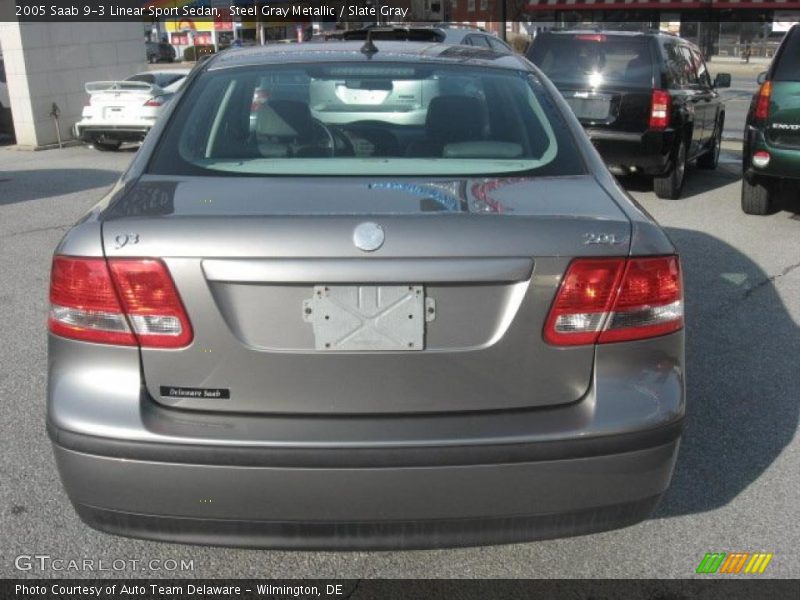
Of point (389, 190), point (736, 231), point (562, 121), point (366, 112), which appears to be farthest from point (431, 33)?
point (389, 190)

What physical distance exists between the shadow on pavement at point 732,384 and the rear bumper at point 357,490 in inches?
40.6

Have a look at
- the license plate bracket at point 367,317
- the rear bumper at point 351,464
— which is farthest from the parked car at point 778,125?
the license plate bracket at point 367,317

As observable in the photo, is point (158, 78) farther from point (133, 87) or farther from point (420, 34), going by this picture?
point (420, 34)

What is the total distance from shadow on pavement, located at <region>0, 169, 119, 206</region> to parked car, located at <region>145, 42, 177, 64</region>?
1661 inches

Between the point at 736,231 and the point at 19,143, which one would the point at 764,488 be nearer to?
the point at 736,231

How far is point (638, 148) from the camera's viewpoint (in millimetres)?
9312

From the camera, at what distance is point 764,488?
350 cm

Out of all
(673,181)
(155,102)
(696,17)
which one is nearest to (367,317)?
(673,181)

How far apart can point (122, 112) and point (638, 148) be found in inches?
345

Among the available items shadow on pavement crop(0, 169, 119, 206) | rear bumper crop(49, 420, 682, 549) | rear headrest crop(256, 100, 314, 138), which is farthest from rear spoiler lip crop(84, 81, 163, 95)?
rear bumper crop(49, 420, 682, 549)

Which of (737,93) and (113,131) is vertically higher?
(113,131)

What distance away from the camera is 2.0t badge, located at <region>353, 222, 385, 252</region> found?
7.47ft

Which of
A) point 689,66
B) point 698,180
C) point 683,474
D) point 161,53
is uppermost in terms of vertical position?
point 689,66

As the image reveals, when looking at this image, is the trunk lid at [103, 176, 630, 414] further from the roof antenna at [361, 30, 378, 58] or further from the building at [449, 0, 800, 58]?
the building at [449, 0, 800, 58]
